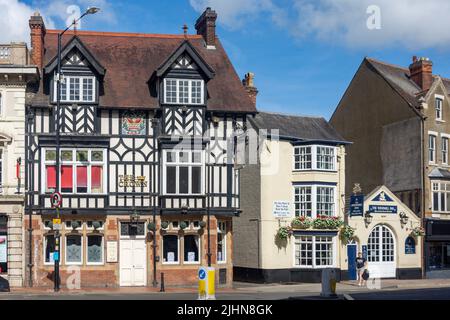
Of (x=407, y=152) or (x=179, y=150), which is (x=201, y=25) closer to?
(x=179, y=150)

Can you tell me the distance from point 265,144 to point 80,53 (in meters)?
10.4

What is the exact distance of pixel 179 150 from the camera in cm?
3694

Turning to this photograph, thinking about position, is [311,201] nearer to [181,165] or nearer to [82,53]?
[181,165]

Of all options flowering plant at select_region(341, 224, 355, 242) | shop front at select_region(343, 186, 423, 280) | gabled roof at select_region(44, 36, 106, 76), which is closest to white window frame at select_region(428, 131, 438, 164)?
shop front at select_region(343, 186, 423, 280)

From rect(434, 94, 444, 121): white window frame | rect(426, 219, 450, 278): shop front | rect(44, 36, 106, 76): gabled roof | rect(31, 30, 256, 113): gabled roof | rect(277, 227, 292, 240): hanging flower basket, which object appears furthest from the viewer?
rect(434, 94, 444, 121): white window frame

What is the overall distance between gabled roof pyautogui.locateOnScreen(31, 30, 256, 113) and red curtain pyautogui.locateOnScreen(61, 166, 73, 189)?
2.99 metres

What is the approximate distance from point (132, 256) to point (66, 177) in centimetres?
463

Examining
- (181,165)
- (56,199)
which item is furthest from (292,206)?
(56,199)

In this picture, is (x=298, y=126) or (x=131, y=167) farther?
(x=298, y=126)

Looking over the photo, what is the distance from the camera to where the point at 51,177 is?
118 ft

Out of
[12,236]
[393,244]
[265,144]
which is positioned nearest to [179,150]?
[265,144]

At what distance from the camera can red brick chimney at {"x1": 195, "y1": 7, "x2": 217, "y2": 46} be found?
40.4 meters

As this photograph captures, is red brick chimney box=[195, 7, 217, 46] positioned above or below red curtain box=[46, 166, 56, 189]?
above

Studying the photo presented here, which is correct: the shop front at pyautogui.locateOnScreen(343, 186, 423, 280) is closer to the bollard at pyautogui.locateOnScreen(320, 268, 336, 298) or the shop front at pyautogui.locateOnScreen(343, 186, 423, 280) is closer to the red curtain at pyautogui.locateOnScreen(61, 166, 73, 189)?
the red curtain at pyautogui.locateOnScreen(61, 166, 73, 189)
